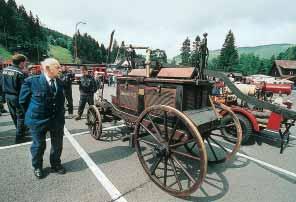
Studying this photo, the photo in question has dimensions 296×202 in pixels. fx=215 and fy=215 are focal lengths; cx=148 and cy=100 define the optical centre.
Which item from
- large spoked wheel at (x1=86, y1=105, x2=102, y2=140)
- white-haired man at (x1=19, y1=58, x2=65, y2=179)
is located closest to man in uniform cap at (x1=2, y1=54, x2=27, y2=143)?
large spoked wheel at (x1=86, y1=105, x2=102, y2=140)

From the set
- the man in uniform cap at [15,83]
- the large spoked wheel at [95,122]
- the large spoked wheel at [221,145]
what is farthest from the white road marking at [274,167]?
the man in uniform cap at [15,83]

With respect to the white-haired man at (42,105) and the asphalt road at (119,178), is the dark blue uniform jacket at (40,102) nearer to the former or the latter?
the white-haired man at (42,105)

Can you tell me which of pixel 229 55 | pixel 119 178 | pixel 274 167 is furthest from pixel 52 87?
pixel 229 55

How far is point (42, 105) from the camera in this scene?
3223 mm

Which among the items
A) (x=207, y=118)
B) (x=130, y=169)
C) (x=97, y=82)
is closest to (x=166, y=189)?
(x=130, y=169)

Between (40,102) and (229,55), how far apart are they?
251 ft

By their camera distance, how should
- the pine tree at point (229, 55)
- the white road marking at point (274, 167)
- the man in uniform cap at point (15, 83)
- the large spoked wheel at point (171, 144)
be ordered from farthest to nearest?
the pine tree at point (229, 55)
the man in uniform cap at point (15, 83)
the white road marking at point (274, 167)
the large spoked wheel at point (171, 144)

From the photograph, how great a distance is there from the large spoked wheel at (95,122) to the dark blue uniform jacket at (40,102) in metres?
1.62

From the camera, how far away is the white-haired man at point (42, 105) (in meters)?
3.21

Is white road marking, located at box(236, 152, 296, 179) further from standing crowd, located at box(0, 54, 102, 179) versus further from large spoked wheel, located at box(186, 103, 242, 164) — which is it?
standing crowd, located at box(0, 54, 102, 179)

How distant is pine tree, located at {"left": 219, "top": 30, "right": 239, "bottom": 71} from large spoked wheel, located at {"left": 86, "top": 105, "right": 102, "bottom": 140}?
7312 cm

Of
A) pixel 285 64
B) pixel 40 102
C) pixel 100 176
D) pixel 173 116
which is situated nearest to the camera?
pixel 40 102

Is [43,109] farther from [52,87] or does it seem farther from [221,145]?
[221,145]

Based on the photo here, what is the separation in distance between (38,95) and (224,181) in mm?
3247
